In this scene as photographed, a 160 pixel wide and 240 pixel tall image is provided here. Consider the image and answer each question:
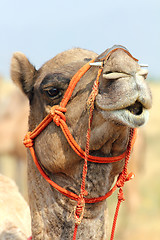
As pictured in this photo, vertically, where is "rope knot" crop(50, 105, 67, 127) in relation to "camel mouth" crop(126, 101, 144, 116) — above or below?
below

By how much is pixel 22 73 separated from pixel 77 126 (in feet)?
2.14

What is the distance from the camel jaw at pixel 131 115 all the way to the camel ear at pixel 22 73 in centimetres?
81

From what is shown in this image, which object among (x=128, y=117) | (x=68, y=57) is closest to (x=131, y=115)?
(x=128, y=117)

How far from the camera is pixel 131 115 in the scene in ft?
7.20

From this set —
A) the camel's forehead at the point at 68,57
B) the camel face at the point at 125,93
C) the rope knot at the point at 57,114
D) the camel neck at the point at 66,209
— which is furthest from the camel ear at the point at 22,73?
the camel face at the point at 125,93

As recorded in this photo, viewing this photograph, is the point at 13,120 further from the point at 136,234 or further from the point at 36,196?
the point at 36,196

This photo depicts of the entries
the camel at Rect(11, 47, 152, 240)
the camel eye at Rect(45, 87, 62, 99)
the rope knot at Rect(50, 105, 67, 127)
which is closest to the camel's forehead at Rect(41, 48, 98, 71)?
the camel at Rect(11, 47, 152, 240)

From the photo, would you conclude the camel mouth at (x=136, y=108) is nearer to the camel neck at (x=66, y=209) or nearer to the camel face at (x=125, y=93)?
the camel face at (x=125, y=93)

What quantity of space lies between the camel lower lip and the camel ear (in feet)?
2.83

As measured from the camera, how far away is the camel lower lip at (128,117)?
2.19 meters

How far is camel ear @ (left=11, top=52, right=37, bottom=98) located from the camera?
290 centimetres

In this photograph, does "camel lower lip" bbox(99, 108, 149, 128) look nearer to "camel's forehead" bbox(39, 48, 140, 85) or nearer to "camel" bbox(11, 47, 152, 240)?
"camel" bbox(11, 47, 152, 240)

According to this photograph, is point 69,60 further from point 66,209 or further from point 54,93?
point 66,209

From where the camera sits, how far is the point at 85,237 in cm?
260
